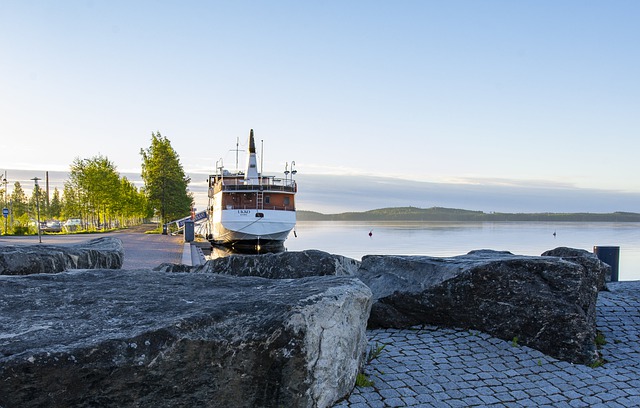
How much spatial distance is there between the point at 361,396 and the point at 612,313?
4.40m

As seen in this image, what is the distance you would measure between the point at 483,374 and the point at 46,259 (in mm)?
5458

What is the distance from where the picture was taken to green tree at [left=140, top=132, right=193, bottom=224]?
4528cm

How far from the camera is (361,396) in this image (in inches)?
164

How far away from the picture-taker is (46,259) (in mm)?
6254

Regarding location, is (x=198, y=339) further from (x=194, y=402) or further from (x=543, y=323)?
(x=543, y=323)

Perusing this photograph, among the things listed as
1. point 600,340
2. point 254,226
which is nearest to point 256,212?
point 254,226

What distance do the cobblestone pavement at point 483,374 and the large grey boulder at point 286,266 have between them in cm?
140

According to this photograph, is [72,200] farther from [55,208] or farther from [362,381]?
[362,381]

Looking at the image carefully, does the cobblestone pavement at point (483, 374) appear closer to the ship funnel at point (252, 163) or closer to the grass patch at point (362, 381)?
the grass patch at point (362, 381)

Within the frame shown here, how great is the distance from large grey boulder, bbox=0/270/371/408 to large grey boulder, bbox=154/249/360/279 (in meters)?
2.49

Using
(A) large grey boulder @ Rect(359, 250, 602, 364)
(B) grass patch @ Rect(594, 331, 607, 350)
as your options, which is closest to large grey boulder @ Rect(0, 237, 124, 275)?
(A) large grey boulder @ Rect(359, 250, 602, 364)

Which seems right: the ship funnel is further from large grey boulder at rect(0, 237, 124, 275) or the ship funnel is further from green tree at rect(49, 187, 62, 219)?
green tree at rect(49, 187, 62, 219)

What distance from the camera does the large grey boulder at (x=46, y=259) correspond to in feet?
19.7

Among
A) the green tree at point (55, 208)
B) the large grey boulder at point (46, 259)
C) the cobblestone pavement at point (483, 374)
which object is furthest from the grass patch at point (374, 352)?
the green tree at point (55, 208)
